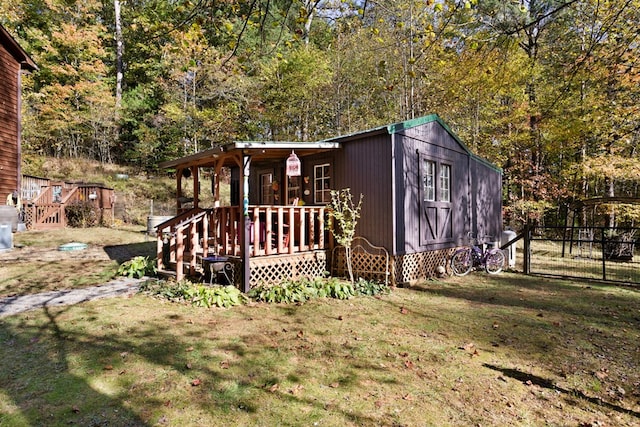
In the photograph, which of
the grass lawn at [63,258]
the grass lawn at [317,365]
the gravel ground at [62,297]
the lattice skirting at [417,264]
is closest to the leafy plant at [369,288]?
the lattice skirting at [417,264]

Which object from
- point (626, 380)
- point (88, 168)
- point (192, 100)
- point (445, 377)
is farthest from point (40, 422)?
point (88, 168)

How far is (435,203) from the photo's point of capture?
8.70m

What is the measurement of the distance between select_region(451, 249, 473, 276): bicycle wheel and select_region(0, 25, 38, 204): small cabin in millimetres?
13970

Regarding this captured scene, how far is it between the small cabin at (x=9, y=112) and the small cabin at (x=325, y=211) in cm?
675

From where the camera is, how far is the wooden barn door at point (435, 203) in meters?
8.33

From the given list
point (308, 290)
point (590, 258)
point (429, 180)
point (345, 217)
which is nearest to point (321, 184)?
point (345, 217)

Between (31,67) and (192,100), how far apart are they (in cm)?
758

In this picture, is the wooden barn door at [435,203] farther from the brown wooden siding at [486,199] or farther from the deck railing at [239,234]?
the deck railing at [239,234]

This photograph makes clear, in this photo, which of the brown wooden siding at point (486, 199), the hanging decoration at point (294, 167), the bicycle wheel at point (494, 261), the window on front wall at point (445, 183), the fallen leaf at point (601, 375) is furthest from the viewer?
the brown wooden siding at point (486, 199)

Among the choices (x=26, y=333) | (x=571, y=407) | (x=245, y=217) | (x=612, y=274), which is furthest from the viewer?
(x=612, y=274)

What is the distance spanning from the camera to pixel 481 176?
11305 mm

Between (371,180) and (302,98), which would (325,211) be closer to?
(371,180)

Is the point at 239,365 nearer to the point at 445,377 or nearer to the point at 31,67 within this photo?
the point at 445,377

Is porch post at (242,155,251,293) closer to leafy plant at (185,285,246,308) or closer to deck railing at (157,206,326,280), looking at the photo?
deck railing at (157,206,326,280)
